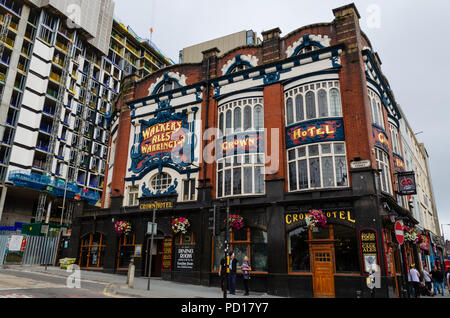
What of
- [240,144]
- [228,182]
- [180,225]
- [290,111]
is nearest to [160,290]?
[180,225]

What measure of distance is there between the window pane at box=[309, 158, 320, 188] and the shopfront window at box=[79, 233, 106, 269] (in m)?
16.9

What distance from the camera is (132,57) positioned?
68750mm

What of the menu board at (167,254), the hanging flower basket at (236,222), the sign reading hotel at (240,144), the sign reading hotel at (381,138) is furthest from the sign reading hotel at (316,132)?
the menu board at (167,254)

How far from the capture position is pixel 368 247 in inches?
628

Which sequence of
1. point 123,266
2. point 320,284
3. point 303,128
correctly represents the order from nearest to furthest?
1. point 320,284
2. point 303,128
3. point 123,266

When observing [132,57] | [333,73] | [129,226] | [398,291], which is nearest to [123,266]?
[129,226]

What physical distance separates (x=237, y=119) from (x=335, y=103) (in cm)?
650

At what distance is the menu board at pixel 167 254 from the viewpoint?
21969 mm

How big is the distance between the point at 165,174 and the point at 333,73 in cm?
1352

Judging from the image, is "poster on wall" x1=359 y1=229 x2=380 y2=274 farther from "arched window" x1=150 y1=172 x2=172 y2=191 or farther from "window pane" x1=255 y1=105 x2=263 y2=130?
"arched window" x1=150 y1=172 x2=172 y2=191

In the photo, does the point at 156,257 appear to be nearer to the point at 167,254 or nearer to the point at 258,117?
the point at 167,254

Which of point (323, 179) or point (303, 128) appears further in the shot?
point (303, 128)

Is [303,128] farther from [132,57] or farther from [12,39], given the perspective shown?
[132,57]

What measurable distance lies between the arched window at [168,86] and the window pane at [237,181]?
9.59 m
